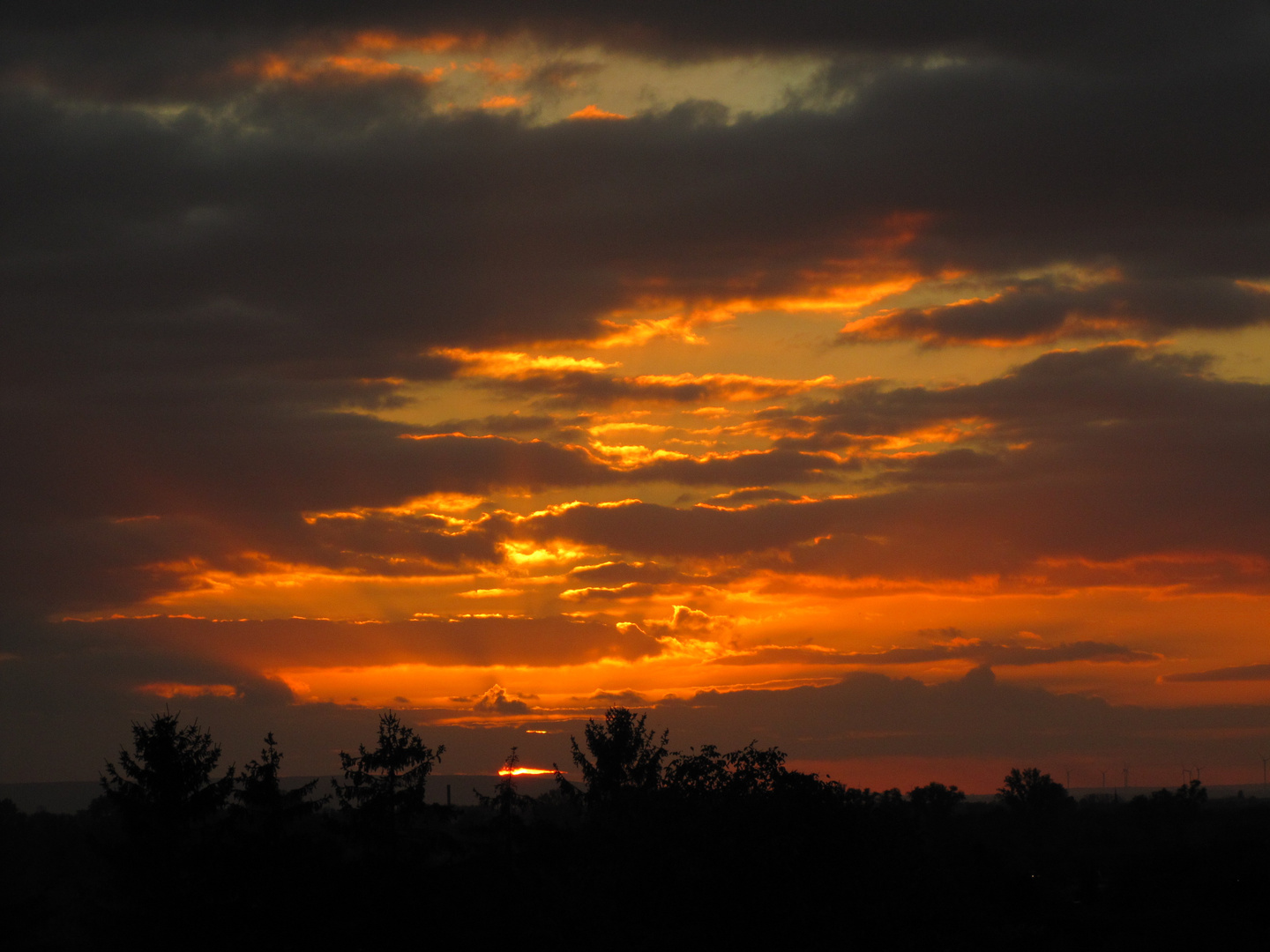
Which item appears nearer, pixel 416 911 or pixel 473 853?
pixel 416 911

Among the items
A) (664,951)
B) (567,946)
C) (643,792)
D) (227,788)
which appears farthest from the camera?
(227,788)

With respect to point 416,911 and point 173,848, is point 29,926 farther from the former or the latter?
point 416,911

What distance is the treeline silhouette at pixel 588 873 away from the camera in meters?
36.2

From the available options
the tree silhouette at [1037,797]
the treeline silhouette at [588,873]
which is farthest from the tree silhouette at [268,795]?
the tree silhouette at [1037,797]

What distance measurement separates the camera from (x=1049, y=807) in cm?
19050

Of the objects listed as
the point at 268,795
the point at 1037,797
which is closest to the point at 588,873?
the point at 268,795

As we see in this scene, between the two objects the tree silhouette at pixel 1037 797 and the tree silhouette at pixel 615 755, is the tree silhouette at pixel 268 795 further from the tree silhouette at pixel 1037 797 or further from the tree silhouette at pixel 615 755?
the tree silhouette at pixel 1037 797

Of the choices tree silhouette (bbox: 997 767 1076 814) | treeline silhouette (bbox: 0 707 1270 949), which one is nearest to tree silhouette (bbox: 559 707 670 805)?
treeline silhouette (bbox: 0 707 1270 949)

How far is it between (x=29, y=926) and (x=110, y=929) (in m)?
8.08

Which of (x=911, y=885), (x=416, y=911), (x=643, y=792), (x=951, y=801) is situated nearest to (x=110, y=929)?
(x=416, y=911)

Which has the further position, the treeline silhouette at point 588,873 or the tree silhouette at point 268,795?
the tree silhouette at point 268,795

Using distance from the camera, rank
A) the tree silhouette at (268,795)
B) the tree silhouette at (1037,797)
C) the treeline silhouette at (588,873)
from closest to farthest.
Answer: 1. the treeline silhouette at (588,873)
2. the tree silhouette at (268,795)
3. the tree silhouette at (1037,797)

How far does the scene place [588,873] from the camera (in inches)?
1596

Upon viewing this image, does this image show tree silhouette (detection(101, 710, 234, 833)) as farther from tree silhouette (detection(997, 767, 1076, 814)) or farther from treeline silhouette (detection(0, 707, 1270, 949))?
tree silhouette (detection(997, 767, 1076, 814))
